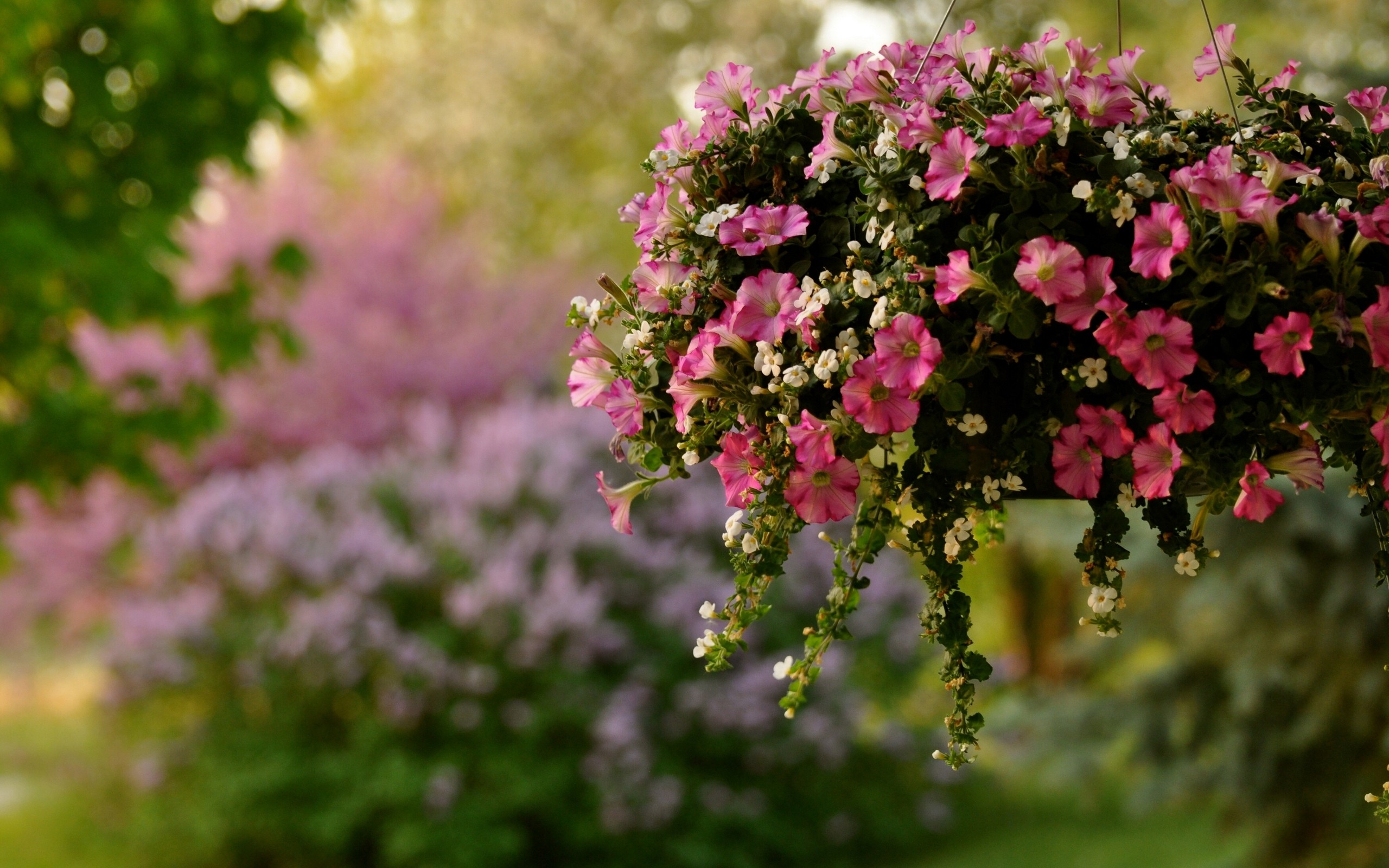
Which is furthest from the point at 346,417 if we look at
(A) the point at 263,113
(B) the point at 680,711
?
(A) the point at 263,113

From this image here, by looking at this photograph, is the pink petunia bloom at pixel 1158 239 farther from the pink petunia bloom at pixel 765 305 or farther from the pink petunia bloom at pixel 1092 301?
the pink petunia bloom at pixel 765 305

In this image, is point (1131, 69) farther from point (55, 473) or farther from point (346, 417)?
point (346, 417)

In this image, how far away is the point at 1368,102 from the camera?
5.11ft

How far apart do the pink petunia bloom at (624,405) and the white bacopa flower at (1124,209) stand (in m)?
0.58

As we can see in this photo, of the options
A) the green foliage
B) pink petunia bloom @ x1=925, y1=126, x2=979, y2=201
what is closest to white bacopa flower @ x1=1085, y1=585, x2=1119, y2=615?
pink petunia bloom @ x1=925, y1=126, x2=979, y2=201

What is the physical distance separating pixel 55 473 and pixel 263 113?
1.51 meters

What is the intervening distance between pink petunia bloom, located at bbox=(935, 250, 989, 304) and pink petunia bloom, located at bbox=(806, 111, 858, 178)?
21cm

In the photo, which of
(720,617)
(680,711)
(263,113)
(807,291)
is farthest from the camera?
(680,711)

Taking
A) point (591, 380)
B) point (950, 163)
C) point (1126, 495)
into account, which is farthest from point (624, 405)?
point (1126, 495)

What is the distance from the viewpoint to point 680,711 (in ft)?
19.5

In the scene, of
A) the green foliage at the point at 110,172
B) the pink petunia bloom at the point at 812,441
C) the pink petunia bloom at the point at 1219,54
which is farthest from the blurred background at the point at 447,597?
the pink petunia bloom at the point at 812,441

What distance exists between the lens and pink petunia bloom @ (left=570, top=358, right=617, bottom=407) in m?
1.54

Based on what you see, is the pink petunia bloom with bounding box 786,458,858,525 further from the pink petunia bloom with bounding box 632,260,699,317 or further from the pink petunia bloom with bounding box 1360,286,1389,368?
the pink petunia bloom with bounding box 1360,286,1389,368

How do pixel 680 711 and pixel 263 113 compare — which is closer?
pixel 263 113
